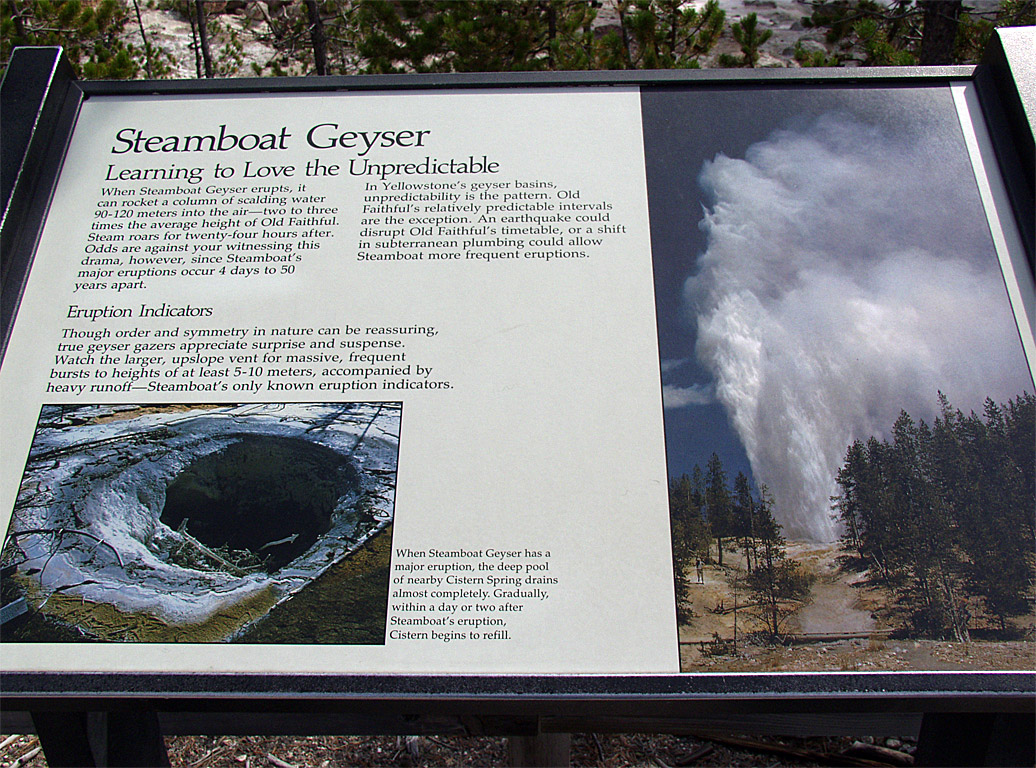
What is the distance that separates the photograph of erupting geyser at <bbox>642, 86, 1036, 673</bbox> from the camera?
1.37 meters

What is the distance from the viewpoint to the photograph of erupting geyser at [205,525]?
1.36m

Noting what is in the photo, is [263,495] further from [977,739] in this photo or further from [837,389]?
[977,739]

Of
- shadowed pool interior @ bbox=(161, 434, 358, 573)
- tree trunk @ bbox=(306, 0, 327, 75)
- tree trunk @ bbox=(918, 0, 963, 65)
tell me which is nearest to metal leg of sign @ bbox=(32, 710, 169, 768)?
shadowed pool interior @ bbox=(161, 434, 358, 573)

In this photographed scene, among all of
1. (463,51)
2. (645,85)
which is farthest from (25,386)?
(463,51)

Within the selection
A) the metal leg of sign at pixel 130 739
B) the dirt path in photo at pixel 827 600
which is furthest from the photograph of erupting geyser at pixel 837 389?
the metal leg of sign at pixel 130 739

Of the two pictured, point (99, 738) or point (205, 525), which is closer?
point (205, 525)

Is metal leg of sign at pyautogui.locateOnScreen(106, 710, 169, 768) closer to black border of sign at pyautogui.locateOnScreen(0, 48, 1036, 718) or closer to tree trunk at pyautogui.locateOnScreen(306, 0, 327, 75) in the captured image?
black border of sign at pyautogui.locateOnScreen(0, 48, 1036, 718)

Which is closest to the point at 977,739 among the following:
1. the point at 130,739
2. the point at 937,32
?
the point at 130,739

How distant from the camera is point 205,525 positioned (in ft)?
4.73

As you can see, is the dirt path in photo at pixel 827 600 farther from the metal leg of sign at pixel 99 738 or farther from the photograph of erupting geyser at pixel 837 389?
the metal leg of sign at pixel 99 738

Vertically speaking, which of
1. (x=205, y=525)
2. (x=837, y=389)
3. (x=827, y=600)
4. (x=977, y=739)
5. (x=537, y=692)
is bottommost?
(x=977, y=739)

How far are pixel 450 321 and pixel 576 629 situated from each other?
0.73m

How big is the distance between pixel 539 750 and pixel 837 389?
134 centimetres

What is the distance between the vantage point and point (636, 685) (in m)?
1.30
